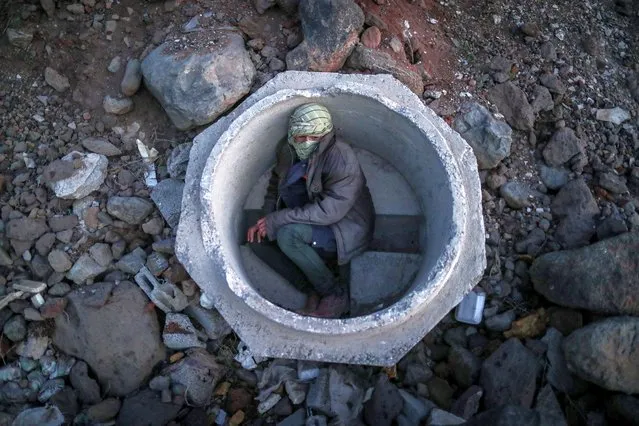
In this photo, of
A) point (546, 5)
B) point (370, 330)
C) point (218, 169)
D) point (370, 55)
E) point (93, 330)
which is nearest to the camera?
point (370, 330)

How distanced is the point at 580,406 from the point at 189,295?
9.57 feet

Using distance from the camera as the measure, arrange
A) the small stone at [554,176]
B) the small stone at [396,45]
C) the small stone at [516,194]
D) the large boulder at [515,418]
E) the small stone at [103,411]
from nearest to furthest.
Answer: the large boulder at [515,418]
the small stone at [103,411]
the small stone at [516,194]
the small stone at [554,176]
the small stone at [396,45]

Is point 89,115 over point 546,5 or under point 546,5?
under

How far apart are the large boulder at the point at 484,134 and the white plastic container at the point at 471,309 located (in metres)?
1.11

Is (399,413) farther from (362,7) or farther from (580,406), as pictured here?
(362,7)

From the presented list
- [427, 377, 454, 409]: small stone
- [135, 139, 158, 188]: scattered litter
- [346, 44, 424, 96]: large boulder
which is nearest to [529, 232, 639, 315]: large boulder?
[427, 377, 454, 409]: small stone

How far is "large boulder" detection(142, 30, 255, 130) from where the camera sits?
453 cm

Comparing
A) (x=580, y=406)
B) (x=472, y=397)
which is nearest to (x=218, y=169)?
(x=472, y=397)

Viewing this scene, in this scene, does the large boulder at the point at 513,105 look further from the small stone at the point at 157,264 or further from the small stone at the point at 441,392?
the small stone at the point at 157,264

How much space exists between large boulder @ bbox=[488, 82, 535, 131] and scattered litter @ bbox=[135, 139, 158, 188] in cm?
289

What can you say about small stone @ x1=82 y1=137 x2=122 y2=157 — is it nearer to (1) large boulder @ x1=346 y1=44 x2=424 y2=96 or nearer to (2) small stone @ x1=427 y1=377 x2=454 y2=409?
(1) large boulder @ x1=346 y1=44 x2=424 y2=96

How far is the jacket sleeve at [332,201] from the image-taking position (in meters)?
4.31

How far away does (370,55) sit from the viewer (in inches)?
182

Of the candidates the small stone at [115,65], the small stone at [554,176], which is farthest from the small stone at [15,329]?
the small stone at [554,176]
